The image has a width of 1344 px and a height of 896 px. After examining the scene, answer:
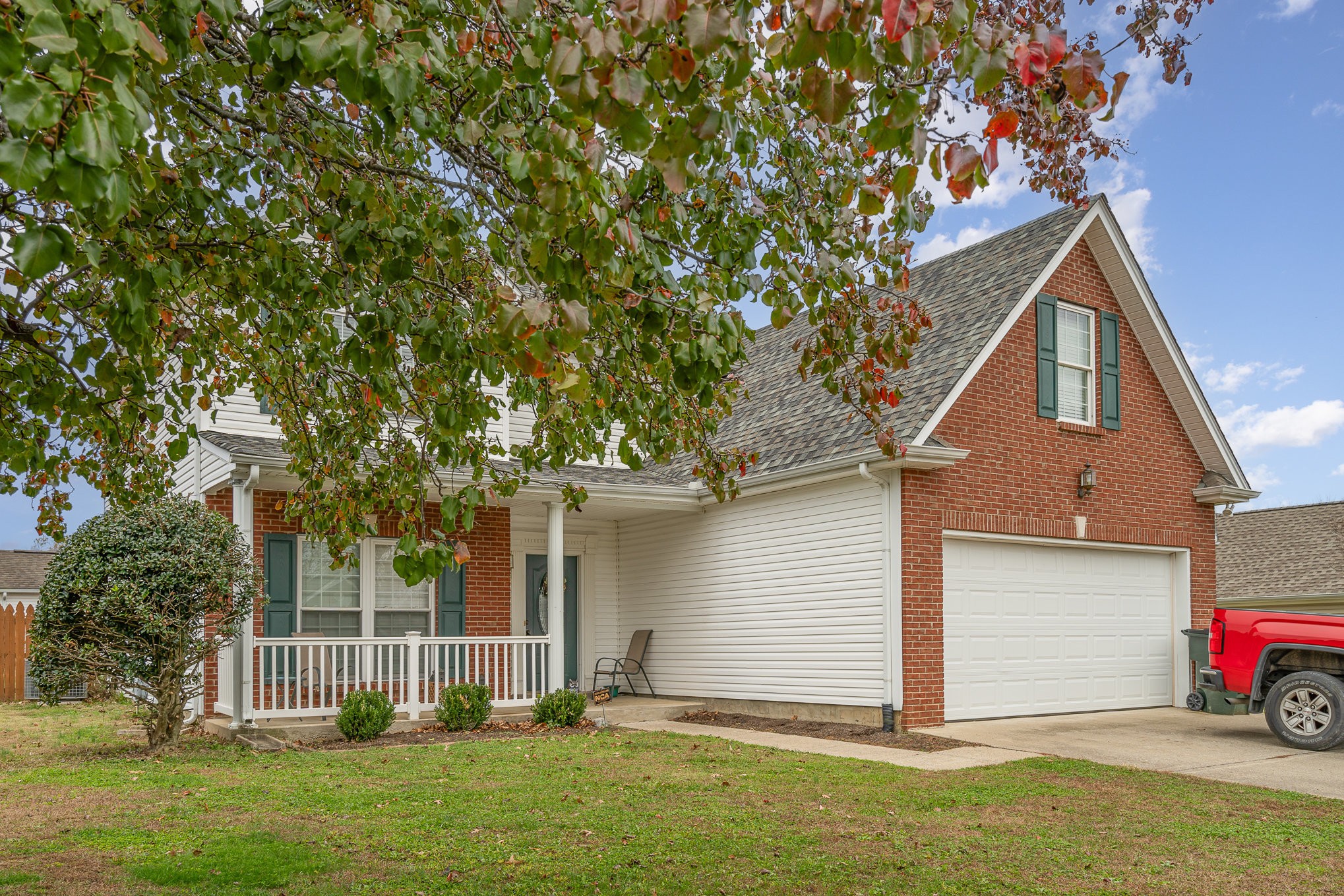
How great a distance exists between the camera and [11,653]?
20.3m

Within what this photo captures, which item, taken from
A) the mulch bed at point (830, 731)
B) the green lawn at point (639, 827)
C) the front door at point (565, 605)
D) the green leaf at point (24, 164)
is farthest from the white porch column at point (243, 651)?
the green leaf at point (24, 164)

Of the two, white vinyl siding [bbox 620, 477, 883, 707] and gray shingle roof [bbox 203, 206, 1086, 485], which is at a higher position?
gray shingle roof [bbox 203, 206, 1086, 485]

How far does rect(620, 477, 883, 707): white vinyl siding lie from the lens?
503 inches

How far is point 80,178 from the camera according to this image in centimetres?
214

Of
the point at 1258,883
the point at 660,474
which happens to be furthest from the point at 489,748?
the point at 1258,883

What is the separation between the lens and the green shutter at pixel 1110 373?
47.5 feet

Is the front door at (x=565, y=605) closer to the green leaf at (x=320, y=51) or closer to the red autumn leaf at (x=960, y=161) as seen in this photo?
the green leaf at (x=320, y=51)

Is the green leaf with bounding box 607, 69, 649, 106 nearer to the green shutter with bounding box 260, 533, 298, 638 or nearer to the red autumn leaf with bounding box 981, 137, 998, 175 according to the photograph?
the red autumn leaf with bounding box 981, 137, 998, 175

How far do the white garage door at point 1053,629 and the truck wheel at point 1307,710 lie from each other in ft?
9.46

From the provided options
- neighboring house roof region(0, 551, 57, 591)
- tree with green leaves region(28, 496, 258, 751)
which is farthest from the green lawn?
neighboring house roof region(0, 551, 57, 591)

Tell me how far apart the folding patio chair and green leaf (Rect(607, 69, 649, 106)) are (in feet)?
46.7

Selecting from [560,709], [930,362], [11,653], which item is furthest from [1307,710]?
[11,653]

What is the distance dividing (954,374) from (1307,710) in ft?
16.5

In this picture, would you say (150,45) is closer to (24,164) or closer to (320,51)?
(24,164)
